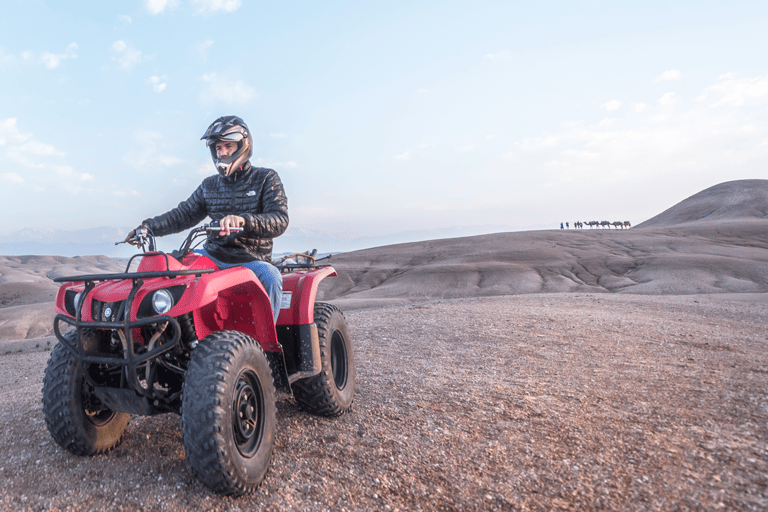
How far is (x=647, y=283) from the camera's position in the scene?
3050cm

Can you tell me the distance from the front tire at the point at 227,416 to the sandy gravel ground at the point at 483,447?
24 cm

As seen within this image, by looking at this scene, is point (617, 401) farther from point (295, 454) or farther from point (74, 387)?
point (74, 387)

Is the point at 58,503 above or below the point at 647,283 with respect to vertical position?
above

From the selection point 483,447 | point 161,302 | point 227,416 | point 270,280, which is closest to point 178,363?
point 161,302

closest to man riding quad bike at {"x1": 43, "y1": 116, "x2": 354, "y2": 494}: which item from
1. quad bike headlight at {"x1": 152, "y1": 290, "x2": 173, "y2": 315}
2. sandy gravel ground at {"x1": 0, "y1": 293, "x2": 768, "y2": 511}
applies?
quad bike headlight at {"x1": 152, "y1": 290, "x2": 173, "y2": 315}

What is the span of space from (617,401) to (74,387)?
4.92m

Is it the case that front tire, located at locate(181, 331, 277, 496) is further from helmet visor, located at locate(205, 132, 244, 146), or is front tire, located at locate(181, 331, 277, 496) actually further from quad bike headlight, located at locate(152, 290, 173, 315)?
helmet visor, located at locate(205, 132, 244, 146)

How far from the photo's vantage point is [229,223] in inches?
125

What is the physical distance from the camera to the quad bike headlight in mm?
2633

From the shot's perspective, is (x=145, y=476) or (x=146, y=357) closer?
(x=146, y=357)

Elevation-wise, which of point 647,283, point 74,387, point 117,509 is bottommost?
point 647,283

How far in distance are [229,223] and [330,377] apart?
1754mm

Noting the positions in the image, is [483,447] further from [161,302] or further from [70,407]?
[70,407]

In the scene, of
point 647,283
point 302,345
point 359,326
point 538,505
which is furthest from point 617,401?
point 647,283
